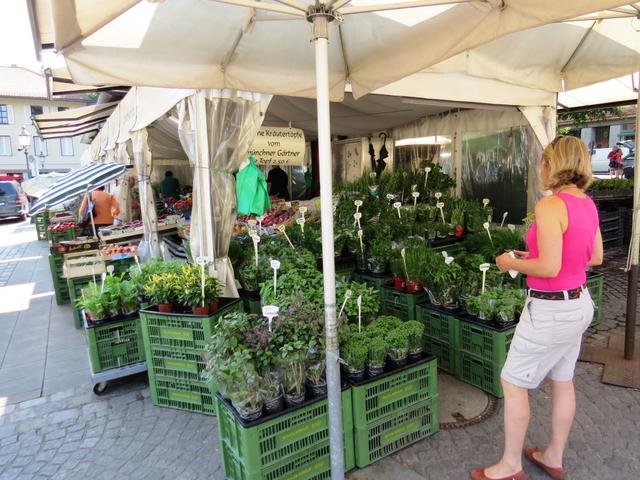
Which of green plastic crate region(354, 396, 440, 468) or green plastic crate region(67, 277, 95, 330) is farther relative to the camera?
green plastic crate region(67, 277, 95, 330)

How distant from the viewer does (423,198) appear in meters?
6.21

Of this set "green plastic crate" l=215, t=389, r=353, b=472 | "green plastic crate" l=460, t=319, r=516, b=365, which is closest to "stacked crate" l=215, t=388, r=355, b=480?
"green plastic crate" l=215, t=389, r=353, b=472

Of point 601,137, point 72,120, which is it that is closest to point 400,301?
point 72,120

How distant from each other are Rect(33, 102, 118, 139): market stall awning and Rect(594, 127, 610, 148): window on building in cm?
2894

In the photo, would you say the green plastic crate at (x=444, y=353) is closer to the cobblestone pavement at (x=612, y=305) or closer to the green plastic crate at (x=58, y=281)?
the cobblestone pavement at (x=612, y=305)

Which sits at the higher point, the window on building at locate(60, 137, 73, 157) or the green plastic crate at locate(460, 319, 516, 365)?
the window on building at locate(60, 137, 73, 157)

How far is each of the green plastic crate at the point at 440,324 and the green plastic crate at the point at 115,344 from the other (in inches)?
97.1

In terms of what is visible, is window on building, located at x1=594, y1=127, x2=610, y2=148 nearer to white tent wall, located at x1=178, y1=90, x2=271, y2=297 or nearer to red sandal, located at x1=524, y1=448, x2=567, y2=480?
white tent wall, located at x1=178, y1=90, x2=271, y2=297

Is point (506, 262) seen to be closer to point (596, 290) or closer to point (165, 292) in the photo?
point (165, 292)

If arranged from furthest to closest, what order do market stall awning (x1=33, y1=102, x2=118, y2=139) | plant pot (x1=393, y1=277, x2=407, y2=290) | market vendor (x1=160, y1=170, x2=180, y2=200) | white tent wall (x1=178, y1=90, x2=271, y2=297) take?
market vendor (x1=160, y1=170, x2=180, y2=200) → market stall awning (x1=33, y1=102, x2=118, y2=139) → plant pot (x1=393, y1=277, x2=407, y2=290) → white tent wall (x1=178, y1=90, x2=271, y2=297)

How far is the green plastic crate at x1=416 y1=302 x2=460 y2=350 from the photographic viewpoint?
11.5 feet

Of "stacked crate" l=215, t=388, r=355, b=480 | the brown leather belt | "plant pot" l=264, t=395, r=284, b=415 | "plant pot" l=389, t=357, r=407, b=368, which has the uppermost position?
the brown leather belt

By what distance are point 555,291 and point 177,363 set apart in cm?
263

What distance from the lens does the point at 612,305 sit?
5.21 meters
